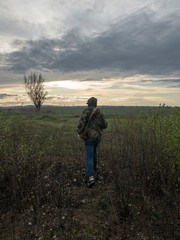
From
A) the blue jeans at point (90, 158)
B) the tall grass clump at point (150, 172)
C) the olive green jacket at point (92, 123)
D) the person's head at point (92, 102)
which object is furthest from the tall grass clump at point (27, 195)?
the person's head at point (92, 102)

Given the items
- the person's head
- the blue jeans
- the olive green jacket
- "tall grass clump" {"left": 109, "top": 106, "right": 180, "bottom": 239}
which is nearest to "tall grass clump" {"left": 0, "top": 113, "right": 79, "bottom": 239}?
the blue jeans

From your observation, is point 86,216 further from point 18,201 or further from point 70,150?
point 70,150

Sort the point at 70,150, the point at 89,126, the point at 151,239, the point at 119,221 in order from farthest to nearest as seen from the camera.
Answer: the point at 70,150, the point at 89,126, the point at 119,221, the point at 151,239

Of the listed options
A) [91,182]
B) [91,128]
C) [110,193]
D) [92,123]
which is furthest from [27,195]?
[92,123]

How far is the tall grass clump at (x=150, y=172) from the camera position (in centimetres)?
633

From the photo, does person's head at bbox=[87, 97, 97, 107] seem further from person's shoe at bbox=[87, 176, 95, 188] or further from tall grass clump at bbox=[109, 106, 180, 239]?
person's shoe at bbox=[87, 176, 95, 188]

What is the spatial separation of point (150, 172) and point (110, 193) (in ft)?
3.81

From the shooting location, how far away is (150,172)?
7.71 metres

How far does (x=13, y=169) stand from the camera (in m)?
7.50

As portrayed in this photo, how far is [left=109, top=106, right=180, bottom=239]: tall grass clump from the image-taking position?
20.8 ft

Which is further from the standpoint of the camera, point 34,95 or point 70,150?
point 34,95

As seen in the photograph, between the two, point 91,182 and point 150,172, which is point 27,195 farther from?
point 150,172

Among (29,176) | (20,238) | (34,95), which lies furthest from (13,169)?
(34,95)

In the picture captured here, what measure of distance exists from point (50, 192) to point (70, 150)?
4625 millimetres
